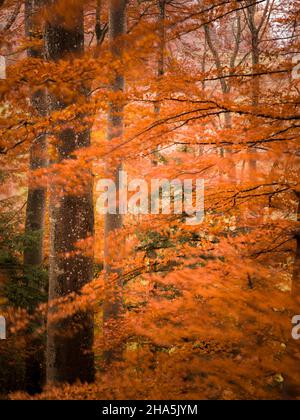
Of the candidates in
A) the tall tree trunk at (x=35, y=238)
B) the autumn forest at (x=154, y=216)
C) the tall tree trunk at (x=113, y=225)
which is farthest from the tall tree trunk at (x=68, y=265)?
the tall tree trunk at (x=35, y=238)

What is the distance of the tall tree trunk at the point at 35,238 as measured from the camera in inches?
265

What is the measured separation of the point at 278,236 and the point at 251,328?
1527 millimetres

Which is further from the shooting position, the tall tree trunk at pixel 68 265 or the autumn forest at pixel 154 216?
the tall tree trunk at pixel 68 265

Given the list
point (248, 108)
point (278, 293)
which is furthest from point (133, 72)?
point (278, 293)

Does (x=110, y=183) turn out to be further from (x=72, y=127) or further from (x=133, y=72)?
(x=133, y=72)

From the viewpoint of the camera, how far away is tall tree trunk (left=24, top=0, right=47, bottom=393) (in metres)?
6.73

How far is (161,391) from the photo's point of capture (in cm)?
482

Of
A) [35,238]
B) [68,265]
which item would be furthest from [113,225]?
[68,265]

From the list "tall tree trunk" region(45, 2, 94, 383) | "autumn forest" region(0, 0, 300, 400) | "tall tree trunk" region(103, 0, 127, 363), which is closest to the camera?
"autumn forest" region(0, 0, 300, 400)

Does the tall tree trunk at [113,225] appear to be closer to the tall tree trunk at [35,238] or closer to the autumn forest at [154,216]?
the autumn forest at [154,216]

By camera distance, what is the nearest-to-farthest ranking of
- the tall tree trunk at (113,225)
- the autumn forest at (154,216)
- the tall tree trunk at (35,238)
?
the autumn forest at (154,216), the tall tree trunk at (113,225), the tall tree trunk at (35,238)

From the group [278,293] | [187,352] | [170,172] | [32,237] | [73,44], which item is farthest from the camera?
[32,237]

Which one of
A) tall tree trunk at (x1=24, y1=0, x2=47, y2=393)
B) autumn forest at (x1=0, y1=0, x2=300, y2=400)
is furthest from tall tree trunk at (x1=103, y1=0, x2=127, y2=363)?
tall tree trunk at (x1=24, y1=0, x2=47, y2=393)

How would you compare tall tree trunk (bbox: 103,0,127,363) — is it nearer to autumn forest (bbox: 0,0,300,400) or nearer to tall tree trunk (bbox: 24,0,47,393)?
autumn forest (bbox: 0,0,300,400)
